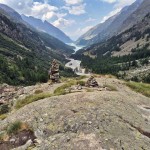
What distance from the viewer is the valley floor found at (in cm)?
2670

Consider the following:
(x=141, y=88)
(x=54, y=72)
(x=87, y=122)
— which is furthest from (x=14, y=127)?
(x=54, y=72)

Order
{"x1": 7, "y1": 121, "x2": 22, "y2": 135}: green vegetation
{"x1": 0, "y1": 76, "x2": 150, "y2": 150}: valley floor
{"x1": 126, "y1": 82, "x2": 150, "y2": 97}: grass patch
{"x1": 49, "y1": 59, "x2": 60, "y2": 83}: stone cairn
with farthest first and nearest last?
{"x1": 49, "y1": 59, "x2": 60, "y2": 83}: stone cairn → {"x1": 126, "y1": 82, "x2": 150, "y2": 97}: grass patch → {"x1": 7, "y1": 121, "x2": 22, "y2": 135}: green vegetation → {"x1": 0, "y1": 76, "x2": 150, "y2": 150}: valley floor

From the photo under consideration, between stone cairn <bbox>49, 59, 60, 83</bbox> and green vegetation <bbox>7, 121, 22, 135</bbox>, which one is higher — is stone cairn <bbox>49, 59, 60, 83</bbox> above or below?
above

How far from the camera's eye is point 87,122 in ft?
96.3

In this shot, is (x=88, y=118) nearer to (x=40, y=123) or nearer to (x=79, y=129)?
(x=79, y=129)

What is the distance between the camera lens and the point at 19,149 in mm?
27984

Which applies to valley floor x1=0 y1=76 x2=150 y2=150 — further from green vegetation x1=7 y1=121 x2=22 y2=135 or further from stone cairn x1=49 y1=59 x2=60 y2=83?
stone cairn x1=49 y1=59 x2=60 y2=83

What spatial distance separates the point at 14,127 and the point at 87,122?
728 cm

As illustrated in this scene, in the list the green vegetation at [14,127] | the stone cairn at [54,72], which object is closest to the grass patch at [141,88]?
the stone cairn at [54,72]

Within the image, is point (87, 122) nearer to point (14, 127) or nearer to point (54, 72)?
point (14, 127)

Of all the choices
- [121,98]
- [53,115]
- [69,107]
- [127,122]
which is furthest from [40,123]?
[121,98]

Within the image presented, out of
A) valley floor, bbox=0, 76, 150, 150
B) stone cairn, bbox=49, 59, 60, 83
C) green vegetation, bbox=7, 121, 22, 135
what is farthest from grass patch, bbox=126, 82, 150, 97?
Answer: green vegetation, bbox=7, 121, 22, 135

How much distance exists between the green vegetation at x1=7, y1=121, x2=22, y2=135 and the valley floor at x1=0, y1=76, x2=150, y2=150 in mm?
996

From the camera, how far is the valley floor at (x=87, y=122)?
87.6 ft
